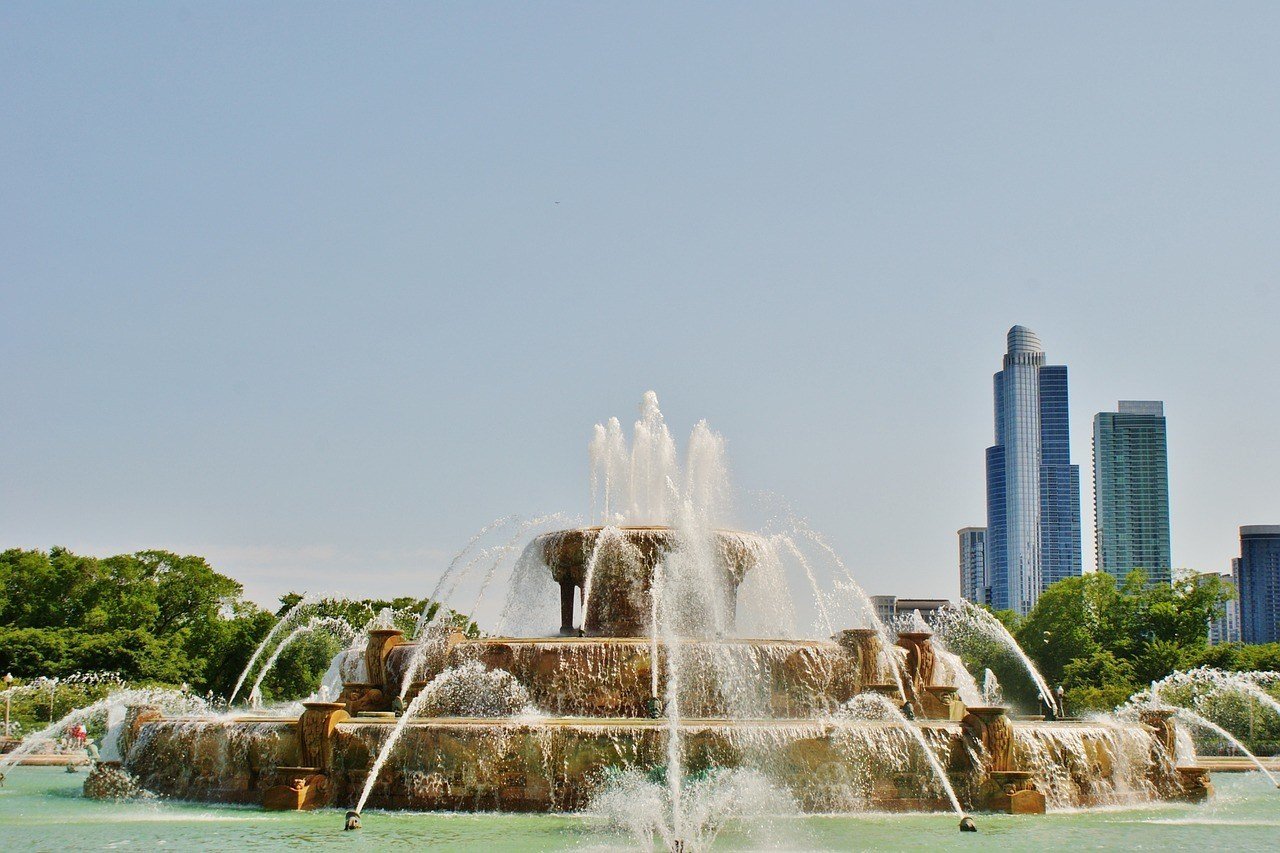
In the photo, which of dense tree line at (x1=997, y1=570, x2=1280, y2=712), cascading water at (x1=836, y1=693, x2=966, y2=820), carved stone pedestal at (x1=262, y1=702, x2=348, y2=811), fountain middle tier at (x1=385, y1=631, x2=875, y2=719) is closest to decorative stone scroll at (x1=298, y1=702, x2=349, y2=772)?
carved stone pedestal at (x1=262, y1=702, x2=348, y2=811)

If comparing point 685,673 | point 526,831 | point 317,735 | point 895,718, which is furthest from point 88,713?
point 895,718

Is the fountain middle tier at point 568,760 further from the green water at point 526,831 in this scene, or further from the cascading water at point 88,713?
the cascading water at point 88,713

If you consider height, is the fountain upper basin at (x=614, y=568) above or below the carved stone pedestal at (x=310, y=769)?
above

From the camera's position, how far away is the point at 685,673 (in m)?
21.2

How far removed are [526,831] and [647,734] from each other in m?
2.41

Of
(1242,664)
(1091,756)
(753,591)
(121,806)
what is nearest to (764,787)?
(1091,756)

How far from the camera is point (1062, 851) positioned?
554 inches

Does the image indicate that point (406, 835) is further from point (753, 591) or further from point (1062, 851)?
point (753, 591)

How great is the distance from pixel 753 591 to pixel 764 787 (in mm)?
11541

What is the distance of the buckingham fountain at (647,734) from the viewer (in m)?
17.3

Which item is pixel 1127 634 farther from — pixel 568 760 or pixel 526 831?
Result: pixel 526 831

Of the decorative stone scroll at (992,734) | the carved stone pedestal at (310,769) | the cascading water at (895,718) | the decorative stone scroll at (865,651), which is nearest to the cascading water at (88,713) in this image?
the carved stone pedestal at (310,769)

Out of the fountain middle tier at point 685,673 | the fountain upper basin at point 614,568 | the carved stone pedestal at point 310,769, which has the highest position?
the fountain upper basin at point 614,568

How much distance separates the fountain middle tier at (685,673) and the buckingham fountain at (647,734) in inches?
1.3
